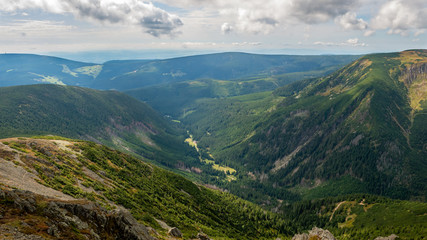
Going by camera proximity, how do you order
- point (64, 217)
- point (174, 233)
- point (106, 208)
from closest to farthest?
1. point (64, 217)
2. point (106, 208)
3. point (174, 233)

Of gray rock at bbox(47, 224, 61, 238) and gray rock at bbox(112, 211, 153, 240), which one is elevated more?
gray rock at bbox(47, 224, 61, 238)

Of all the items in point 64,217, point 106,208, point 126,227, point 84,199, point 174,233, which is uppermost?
point 64,217

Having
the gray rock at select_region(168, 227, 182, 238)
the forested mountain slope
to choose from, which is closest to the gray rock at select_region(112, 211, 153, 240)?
the forested mountain slope

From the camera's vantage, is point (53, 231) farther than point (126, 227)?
No

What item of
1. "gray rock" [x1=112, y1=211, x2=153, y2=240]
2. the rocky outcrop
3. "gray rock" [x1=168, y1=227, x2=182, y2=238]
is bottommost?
"gray rock" [x1=168, y1=227, x2=182, y2=238]

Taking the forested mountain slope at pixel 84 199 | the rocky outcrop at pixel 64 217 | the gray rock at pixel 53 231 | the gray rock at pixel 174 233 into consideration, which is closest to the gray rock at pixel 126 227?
the rocky outcrop at pixel 64 217

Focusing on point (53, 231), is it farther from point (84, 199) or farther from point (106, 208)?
point (106, 208)

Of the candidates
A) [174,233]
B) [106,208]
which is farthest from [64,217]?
[174,233]

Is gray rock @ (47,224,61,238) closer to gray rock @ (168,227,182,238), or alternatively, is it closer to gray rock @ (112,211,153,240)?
gray rock @ (112,211,153,240)

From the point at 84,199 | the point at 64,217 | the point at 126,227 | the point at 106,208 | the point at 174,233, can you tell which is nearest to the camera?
the point at 64,217
